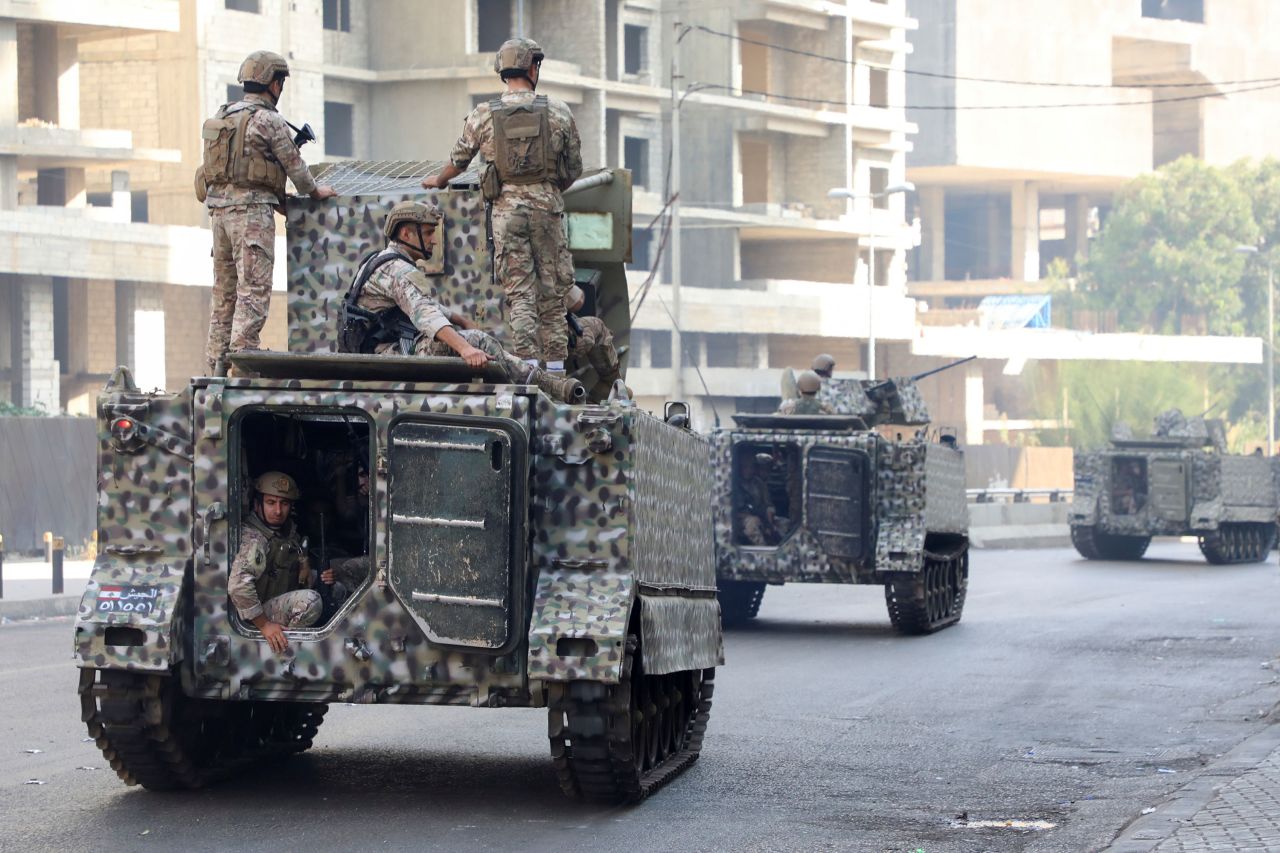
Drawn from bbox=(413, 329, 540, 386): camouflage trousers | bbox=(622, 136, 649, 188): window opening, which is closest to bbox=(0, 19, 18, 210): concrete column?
bbox=(622, 136, 649, 188): window opening

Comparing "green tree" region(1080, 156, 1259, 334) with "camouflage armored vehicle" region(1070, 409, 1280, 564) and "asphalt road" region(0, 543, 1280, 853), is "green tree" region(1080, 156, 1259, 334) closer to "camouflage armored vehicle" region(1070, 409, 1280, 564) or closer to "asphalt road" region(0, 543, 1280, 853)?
"camouflage armored vehicle" region(1070, 409, 1280, 564)

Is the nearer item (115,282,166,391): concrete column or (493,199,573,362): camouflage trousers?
(493,199,573,362): camouflage trousers

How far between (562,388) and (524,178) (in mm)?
2118

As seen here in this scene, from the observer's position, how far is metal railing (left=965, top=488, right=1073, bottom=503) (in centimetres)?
4719

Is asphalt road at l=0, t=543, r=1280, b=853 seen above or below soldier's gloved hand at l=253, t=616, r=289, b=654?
below

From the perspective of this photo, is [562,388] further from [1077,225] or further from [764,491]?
[1077,225]

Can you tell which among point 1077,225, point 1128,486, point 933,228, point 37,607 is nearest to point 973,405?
point 933,228

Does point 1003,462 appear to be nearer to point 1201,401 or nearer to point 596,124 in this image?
point 596,124

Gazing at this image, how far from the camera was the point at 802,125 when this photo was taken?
76938 millimetres

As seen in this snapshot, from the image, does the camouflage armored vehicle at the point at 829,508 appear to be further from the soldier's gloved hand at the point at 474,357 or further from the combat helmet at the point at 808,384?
the soldier's gloved hand at the point at 474,357

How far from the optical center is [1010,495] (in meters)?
51.8

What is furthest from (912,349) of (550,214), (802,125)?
(550,214)

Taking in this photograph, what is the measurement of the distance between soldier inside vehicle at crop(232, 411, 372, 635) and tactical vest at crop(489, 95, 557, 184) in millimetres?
1943

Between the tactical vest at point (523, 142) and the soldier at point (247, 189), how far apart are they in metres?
A: 0.98
